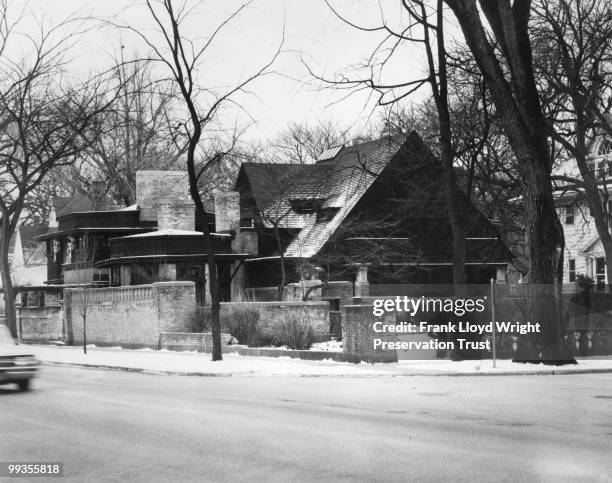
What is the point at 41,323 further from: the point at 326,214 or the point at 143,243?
the point at 326,214

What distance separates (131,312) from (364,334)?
15223 millimetres

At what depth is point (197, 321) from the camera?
38.8 metres

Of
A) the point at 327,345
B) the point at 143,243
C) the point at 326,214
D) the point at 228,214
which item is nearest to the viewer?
the point at 327,345

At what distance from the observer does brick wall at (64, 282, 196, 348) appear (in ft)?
128

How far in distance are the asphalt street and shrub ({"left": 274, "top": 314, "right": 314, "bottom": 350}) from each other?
39.5ft

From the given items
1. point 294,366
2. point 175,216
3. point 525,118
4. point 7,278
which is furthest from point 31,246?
point 525,118

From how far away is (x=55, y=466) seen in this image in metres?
10.6

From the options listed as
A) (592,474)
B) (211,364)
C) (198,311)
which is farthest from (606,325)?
(592,474)

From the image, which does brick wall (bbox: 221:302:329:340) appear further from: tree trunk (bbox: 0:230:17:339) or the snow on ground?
tree trunk (bbox: 0:230:17:339)

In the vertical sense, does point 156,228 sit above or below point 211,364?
above

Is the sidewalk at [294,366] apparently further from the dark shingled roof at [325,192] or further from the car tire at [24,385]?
the dark shingled roof at [325,192]

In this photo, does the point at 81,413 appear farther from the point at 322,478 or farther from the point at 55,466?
the point at 322,478

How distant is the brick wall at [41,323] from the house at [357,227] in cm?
1040

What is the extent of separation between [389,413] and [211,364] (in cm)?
1450
